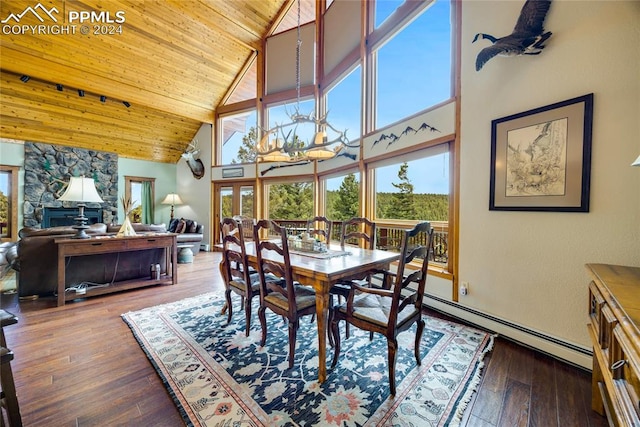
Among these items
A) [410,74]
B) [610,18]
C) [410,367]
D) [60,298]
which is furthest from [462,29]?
[60,298]

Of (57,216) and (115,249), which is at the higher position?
(57,216)

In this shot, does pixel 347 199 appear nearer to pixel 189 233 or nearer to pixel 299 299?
pixel 299 299

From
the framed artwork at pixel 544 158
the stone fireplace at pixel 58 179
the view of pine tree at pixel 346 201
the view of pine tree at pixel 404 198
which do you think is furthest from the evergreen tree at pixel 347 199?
the stone fireplace at pixel 58 179

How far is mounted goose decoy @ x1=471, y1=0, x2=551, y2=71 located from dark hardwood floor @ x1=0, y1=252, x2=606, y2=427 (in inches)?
99.4

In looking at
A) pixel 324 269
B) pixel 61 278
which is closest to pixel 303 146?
pixel 324 269

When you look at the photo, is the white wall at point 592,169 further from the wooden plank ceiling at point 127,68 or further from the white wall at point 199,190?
the white wall at point 199,190

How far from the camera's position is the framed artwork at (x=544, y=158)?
6.45 feet

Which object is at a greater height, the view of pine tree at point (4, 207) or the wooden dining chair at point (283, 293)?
the view of pine tree at point (4, 207)

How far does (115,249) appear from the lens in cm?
359

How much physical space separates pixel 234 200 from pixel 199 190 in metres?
1.47

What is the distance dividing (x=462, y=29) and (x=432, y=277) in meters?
2.78

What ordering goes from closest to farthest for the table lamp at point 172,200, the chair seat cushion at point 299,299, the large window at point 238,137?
the chair seat cushion at point 299,299 → the large window at point 238,137 → the table lamp at point 172,200

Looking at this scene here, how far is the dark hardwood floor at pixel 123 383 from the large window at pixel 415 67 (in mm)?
2772

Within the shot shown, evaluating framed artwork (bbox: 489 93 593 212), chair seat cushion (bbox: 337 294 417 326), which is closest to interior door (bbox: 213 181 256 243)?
chair seat cushion (bbox: 337 294 417 326)
